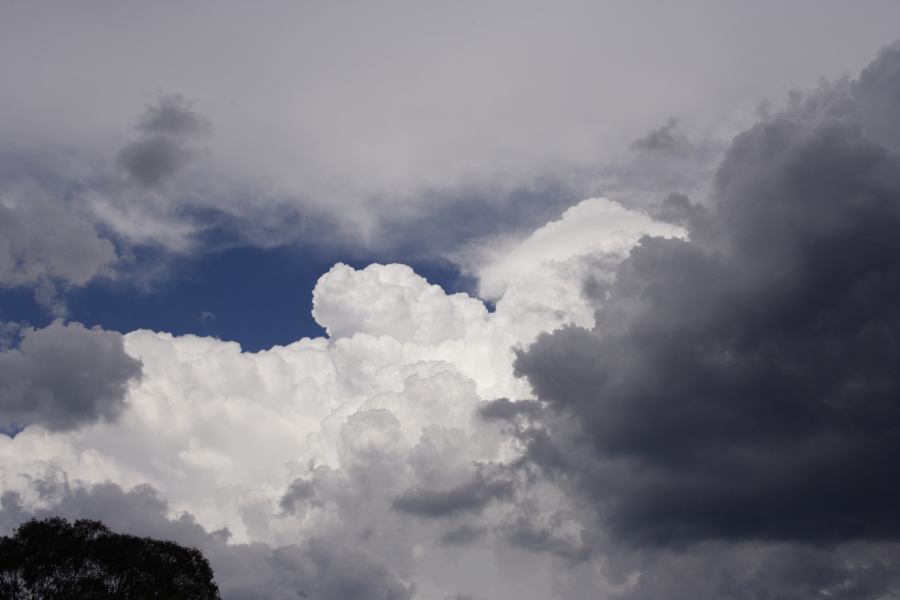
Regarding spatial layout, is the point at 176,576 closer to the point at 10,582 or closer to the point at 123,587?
the point at 123,587

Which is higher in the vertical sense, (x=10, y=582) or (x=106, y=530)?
(x=106, y=530)

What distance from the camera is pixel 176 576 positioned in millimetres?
108938

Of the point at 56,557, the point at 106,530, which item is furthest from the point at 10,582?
the point at 106,530

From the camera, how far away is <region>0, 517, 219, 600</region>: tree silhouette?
100938 millimetres

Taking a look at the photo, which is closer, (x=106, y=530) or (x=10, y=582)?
(x=10, y=582)

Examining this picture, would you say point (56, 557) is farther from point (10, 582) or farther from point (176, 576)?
point (176, 576)

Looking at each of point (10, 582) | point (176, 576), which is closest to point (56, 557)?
point (10, 582)

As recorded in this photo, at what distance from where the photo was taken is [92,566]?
344 ft

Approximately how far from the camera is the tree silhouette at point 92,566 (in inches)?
3974

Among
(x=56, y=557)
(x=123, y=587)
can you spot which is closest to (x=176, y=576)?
(x=123, y=587)

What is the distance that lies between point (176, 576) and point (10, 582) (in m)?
18.1

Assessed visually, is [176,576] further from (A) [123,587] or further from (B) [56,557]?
(B) [56,557]

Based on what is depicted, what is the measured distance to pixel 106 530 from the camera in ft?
356

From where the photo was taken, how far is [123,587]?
4144 inches
